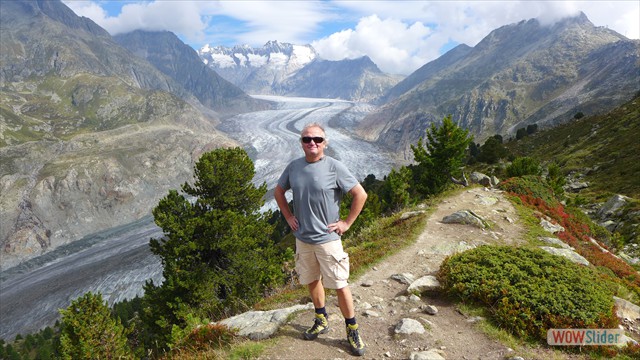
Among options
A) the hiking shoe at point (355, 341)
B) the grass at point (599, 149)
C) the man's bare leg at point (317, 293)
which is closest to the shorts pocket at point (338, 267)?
the man's bare leg at point (317, 293)

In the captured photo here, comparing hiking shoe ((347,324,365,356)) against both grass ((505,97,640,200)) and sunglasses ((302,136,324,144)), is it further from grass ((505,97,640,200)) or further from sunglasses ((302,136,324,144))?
grass ((505,97,640,200))

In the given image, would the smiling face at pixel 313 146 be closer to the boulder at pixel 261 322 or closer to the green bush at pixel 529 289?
the boulder at pixel 261 322

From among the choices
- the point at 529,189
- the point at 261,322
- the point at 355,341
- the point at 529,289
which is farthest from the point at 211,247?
the point at 529,289

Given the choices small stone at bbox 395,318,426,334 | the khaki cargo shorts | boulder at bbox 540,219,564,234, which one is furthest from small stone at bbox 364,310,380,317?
boulder at bbox 540,219,564,234

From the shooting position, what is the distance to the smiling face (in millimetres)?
7172

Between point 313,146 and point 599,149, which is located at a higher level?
point 313,146

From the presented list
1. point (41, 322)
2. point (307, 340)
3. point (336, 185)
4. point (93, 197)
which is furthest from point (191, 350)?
point (93, 197)

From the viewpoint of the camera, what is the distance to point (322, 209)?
7.21 m

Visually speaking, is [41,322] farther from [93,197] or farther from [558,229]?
[558,229]

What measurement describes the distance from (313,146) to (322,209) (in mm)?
1273

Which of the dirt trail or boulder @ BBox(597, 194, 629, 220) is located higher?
the dirt trail

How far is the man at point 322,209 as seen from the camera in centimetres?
718

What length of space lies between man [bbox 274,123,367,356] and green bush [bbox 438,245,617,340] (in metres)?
3.90

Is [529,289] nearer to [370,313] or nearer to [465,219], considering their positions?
[370,313]
